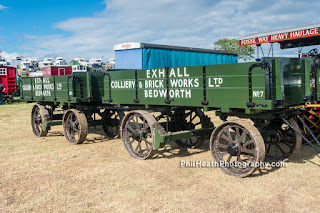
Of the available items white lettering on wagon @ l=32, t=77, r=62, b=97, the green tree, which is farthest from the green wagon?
the green tree

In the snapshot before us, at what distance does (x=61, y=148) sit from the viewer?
766cm

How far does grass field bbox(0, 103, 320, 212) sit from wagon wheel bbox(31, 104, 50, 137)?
82.0 inches

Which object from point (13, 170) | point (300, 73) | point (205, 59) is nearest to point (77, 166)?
point (13, 170)

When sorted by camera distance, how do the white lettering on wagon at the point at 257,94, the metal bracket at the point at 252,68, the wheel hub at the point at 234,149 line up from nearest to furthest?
the metal bracket at the point at 252,68
the white lettering on wagon at the point at 257,94
the wheel hub at the point at 234,149

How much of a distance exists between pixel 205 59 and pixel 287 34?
38.0 ft

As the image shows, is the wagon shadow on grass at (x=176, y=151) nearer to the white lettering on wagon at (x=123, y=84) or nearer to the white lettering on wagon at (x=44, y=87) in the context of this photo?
the white lettering on wagon at (x=123, y=84)

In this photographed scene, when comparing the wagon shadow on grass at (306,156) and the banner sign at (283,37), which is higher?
the banner sign at (283,37)

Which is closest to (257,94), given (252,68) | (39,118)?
(252,68)

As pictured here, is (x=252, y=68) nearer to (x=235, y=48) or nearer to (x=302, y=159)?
(x=302, y=159)

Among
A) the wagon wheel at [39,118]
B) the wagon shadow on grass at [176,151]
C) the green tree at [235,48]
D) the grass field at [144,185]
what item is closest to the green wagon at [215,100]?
the wagon shadow on grass at [176,151]

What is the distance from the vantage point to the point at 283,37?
8.38 m

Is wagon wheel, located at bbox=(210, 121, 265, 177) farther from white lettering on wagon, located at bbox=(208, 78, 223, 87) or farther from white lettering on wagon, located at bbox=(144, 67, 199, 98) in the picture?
white lettering on wagon, located at bbox=(144, 67, 199, 98)

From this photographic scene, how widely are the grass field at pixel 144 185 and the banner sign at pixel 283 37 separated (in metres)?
2.97

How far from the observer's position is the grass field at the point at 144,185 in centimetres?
403
